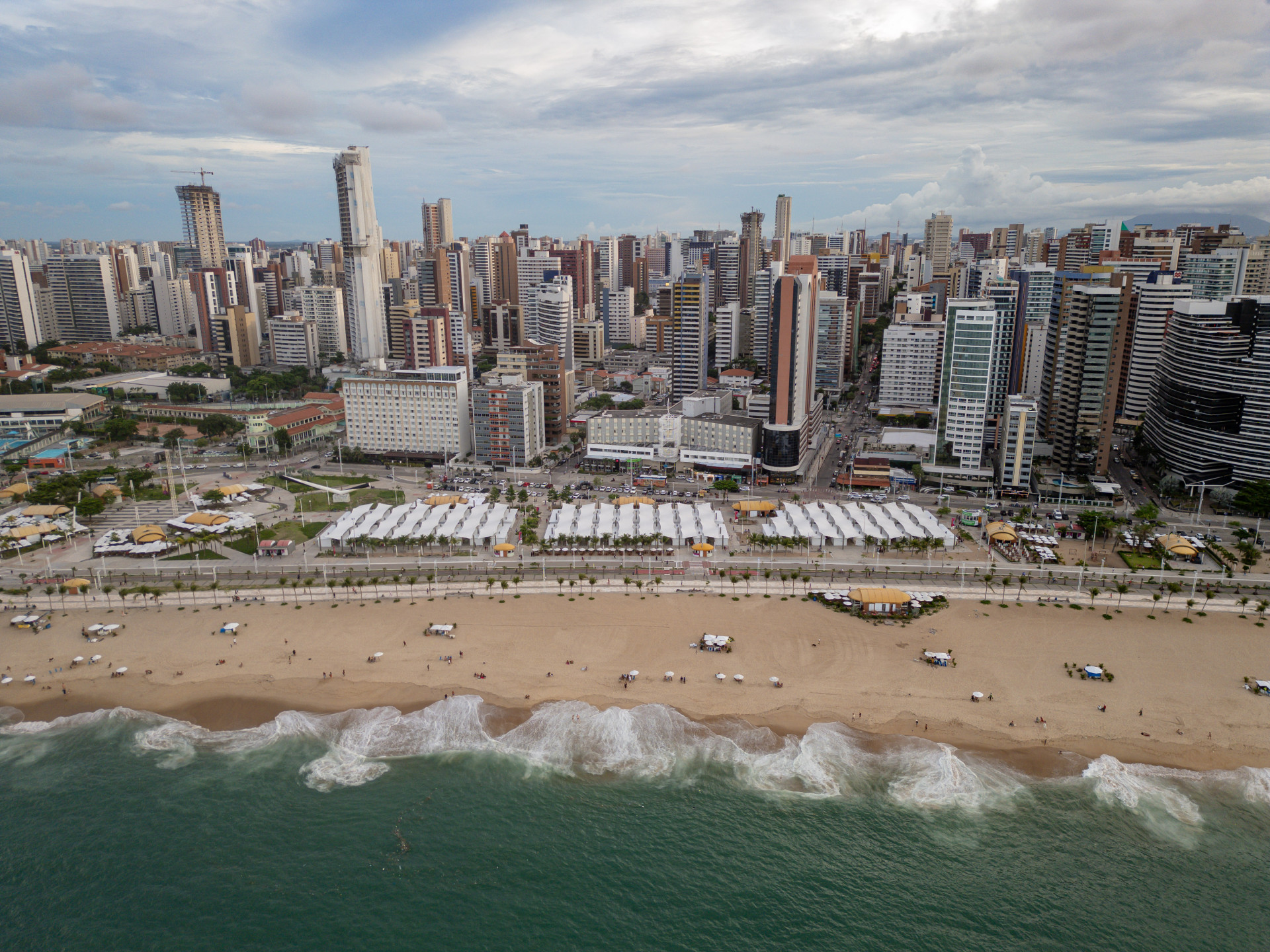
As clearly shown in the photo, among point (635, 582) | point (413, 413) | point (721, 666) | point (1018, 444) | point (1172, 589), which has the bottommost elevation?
point (721, 666)

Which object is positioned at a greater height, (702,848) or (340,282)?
(340,282)

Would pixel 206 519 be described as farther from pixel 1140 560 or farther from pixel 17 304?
pixel 17 304

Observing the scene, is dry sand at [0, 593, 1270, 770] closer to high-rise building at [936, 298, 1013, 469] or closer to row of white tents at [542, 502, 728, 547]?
row of white tents at [542, 502, 728, 547]

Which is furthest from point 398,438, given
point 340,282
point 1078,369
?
point 340,282

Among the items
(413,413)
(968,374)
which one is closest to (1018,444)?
(968,374)

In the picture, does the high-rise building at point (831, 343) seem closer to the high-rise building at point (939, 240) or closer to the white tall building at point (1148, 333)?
the white tall building at point (1148, 333)

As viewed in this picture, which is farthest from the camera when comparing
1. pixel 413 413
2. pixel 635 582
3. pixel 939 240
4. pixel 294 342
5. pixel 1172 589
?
pixel 939 240

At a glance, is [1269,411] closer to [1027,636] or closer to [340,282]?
[1027,636]
